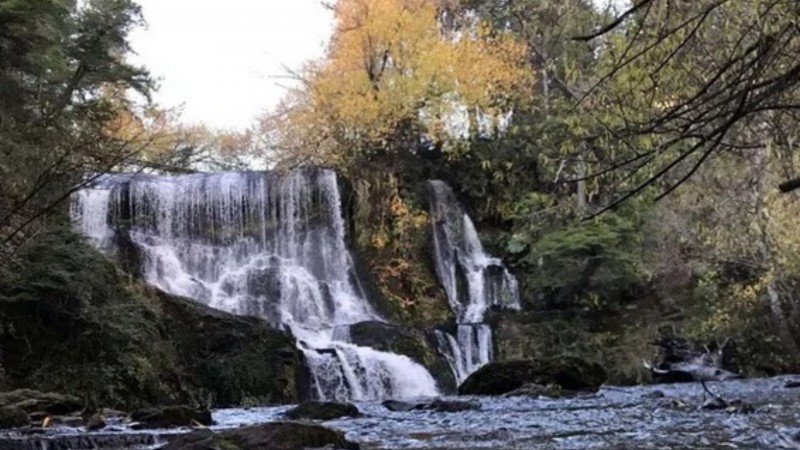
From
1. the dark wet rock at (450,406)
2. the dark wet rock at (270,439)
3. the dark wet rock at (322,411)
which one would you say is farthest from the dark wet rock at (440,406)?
the dark wet rock at (270,439)

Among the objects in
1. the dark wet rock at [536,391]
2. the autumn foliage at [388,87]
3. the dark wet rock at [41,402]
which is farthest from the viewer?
the autumn foliage at [388,87]

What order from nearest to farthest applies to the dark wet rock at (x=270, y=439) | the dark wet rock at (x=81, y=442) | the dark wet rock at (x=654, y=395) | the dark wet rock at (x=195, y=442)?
the dark wet rock at (x=195, y=442)
the dark wet rock at (x=270, y=439)
the dark wet rock at (x=81, y=442)
the dark wet rock at (x=654, y=395)

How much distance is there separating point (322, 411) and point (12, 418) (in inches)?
143

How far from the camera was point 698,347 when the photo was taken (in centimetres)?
1684

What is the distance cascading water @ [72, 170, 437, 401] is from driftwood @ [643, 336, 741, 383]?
15.5 ft

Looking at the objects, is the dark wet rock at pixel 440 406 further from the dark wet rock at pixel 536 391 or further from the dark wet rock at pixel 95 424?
the dark wet rock at pixel 95 424

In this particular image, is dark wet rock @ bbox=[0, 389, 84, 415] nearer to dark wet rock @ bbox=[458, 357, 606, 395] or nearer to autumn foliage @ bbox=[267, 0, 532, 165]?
dark wet rock @ bbox=[458, 357, 606, 395]

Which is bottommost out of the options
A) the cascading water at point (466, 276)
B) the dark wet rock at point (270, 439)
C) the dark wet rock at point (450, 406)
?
the dark wet rock at point (450, 406)

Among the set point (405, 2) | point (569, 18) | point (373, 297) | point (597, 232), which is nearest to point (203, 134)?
point (405, 2)

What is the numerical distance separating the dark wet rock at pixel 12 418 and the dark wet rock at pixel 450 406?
4.94 m

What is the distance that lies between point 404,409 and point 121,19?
10616mm

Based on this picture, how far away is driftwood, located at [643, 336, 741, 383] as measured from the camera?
1509 cm

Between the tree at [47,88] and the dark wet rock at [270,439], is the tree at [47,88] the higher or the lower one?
the higher one

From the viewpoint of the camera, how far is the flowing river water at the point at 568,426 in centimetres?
680
